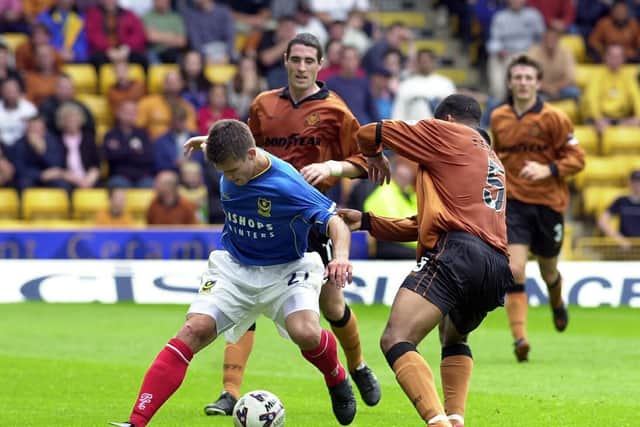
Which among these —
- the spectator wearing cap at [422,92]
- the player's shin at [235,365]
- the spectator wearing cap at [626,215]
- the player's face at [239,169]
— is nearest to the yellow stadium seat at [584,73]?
the spectator wearing cap at [422,92]

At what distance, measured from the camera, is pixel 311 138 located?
9.61m

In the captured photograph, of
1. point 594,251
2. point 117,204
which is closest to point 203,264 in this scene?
point 117,204

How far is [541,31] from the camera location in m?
22.0

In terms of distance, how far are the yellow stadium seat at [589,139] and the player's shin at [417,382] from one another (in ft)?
45.0

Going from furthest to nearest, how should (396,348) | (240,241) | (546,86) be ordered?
(546,86) → (240,241) → (396,348)

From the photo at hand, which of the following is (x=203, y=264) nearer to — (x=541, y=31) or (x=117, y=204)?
(x=117, y=204)

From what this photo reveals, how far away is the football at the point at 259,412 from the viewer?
809cm

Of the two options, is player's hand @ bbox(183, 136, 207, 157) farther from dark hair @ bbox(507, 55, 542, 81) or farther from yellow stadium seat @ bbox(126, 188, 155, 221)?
yellow stadium seat @ bbox(126, 188, 155, 221)

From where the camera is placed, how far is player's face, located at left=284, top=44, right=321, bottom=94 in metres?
9.53

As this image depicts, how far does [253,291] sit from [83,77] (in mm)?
13447

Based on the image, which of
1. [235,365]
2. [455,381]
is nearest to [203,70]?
[235,365]

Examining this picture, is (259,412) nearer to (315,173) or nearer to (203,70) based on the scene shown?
(315,173)

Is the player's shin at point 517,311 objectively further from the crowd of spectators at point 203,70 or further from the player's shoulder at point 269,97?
the crowd of spectators at point 203,70

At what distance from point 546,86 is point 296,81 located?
12.1 m
